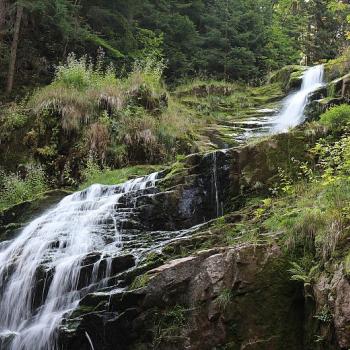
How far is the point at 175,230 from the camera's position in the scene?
7.15 meters

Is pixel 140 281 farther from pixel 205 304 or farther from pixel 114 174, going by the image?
pixel 114 174

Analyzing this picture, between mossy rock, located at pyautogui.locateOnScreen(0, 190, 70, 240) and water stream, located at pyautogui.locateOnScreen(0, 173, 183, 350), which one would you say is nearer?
water stream, located at pyautogui.locateOnScreen(0, 173, 183, 350)

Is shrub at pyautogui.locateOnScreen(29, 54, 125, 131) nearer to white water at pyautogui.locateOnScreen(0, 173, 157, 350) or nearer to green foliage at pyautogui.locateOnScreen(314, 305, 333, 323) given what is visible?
white water at pyautogui.locateOnScreen(0, 173, 157, 350)

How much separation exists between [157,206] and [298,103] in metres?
7.08

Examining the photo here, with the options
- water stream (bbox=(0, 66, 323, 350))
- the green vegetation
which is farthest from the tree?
water stream (bbox=(0, 66, 323, 350))

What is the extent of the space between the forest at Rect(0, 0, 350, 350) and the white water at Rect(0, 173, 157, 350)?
0.02 m

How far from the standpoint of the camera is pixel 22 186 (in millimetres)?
10266

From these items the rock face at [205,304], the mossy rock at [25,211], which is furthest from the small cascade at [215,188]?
the mossy rock at [25,211]

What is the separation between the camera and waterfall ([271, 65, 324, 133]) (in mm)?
12141

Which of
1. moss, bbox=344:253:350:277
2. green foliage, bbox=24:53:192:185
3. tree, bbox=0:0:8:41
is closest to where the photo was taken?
moss, bbox=344:253:350:277

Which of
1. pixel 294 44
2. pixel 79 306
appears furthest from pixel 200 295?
pixel 294 44

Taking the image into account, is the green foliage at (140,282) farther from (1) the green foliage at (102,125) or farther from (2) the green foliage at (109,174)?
(1) the green foliage at (102,125)

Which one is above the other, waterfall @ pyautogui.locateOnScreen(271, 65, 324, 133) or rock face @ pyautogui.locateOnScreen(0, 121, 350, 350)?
waterfall @ pyautogui.locateOnScreen(271, 65, 324, 133)

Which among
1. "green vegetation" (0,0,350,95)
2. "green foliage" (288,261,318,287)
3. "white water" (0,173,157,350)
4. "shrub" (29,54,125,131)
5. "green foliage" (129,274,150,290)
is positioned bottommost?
"white water" (0,173,157,350)
